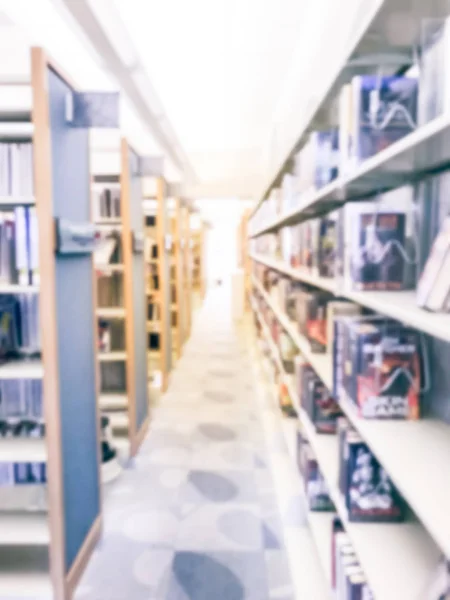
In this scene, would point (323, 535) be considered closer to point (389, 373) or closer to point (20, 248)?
point (389, 373)

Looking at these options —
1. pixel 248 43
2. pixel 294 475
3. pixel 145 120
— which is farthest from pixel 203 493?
pixel 145 120

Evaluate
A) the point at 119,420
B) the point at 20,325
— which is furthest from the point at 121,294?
the point at 20,325

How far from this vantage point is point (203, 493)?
10.2 ft

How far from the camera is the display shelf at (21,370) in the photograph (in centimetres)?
204

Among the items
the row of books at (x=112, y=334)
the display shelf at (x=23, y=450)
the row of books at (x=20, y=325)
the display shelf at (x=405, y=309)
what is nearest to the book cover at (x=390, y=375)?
the display shelf at (x=405, y=309)

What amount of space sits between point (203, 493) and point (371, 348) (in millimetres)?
1939

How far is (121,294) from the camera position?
151 inches

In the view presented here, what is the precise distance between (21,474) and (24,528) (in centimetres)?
25

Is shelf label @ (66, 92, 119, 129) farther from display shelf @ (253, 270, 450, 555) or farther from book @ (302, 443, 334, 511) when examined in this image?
book @ (302, 443, 334, 511)

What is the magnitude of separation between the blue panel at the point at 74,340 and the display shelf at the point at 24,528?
0.11 metres

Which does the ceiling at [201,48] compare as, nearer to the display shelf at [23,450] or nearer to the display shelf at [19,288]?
the display shelf at [19,288]

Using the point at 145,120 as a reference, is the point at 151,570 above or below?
below

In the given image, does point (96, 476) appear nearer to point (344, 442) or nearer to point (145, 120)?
point (344, 442)

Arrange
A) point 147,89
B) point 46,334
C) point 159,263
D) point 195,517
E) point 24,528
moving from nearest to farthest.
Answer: point 46,334 → point 24,528 → point 195,517 → point 147,89 → point 159,263
